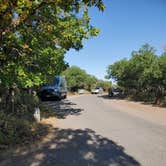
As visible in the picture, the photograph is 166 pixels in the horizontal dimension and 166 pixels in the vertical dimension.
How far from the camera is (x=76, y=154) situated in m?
8.49

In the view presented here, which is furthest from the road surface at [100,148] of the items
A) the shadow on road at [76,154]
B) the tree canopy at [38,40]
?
the tree canopy at [38,40]

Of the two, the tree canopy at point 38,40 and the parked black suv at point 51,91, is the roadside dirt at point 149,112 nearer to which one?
the tree canopy at point 38,40

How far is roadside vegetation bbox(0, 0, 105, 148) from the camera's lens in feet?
23.6

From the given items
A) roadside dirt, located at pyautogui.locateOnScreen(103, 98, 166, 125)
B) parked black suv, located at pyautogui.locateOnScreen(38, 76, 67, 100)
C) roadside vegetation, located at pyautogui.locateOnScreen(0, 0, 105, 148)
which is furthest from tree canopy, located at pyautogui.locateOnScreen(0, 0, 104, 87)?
parked black suv, located at pyautogui.locateOnScreen(38, 76, 67, 100)

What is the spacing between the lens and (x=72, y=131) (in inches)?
487

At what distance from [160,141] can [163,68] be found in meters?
20.3

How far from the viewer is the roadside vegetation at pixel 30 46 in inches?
284

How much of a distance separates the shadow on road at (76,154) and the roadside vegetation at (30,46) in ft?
4.87

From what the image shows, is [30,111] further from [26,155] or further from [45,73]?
[26,155]

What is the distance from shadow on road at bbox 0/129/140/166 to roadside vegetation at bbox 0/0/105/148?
1.48 meters

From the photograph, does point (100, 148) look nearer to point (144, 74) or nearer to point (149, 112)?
point (149, 112)

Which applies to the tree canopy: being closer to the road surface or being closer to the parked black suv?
the road surface

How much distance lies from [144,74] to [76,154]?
27.2 m

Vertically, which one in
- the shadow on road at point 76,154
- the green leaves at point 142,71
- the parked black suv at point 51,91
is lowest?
A: the shadow on road at point 76,154
